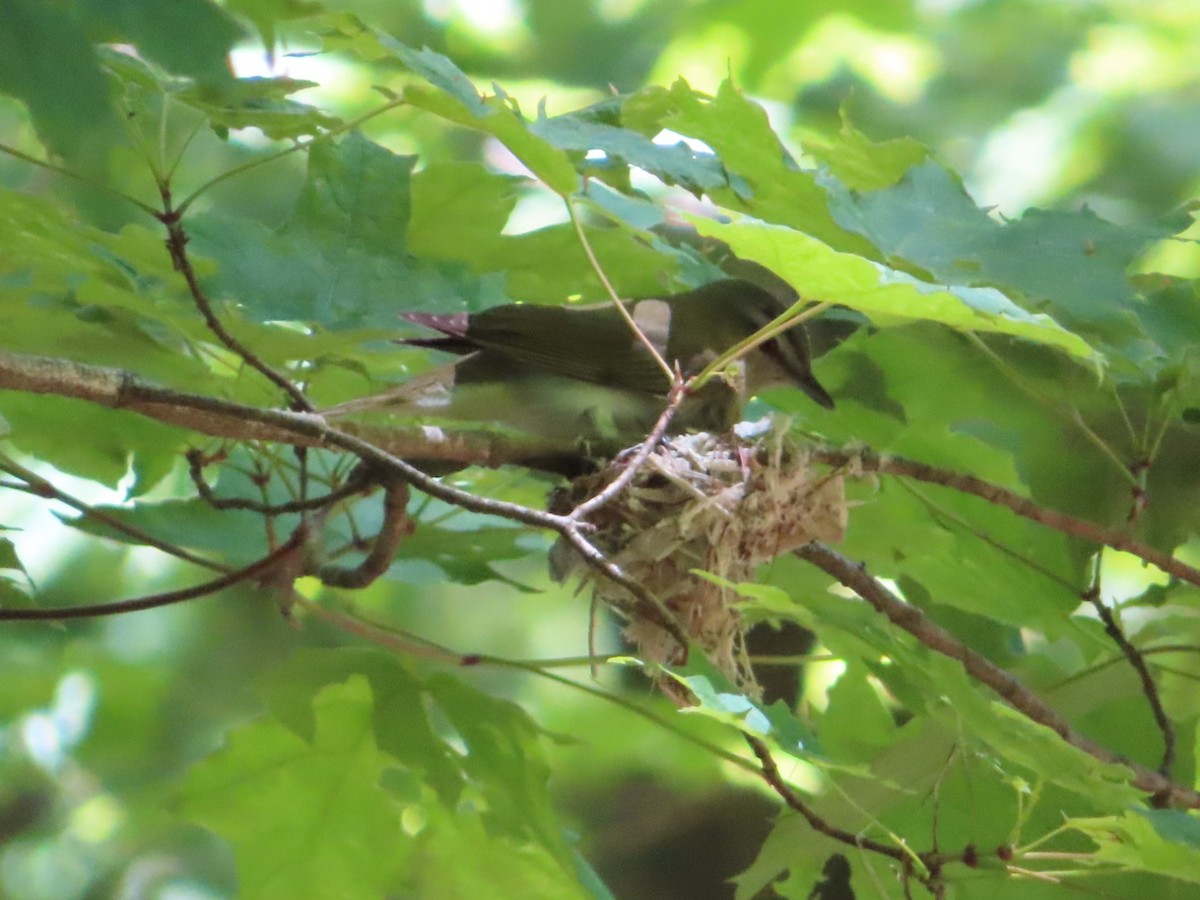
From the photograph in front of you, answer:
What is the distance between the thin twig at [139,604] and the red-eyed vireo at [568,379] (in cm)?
30

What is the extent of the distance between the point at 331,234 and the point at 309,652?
588 millimetres

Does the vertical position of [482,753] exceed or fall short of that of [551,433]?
it falls short

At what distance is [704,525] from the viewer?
6.18 feet

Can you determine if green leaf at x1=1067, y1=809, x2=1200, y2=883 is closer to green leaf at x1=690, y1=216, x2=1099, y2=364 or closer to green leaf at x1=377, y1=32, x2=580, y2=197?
green leaf at x1=690, y1=216, x2=1099, y2=364

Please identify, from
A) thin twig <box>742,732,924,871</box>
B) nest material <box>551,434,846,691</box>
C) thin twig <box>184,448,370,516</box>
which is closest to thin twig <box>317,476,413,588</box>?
thin twig <box>184,448,370,516</box>

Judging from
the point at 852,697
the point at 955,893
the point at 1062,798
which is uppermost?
the point at 852,697

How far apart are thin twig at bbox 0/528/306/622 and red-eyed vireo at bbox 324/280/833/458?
0.30 m

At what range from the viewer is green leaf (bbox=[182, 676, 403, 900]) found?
1.78 meters

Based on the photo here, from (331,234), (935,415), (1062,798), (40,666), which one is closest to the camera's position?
(331,234)

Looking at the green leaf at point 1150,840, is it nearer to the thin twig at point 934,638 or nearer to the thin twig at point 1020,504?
the thin twig at point 934,638

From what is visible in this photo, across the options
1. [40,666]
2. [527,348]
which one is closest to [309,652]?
[527,348]

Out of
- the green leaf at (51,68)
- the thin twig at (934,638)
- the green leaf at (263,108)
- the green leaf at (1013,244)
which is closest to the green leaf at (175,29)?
the green leaf at (51,68)

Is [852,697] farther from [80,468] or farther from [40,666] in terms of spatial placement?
[40,666]

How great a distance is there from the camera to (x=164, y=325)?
1.77m
